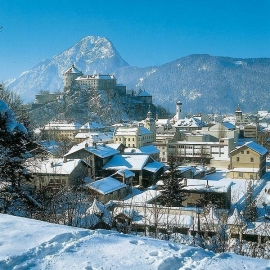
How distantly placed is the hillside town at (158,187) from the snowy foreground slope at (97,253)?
2340mm

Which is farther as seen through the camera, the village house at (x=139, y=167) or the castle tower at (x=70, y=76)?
the castle tower at (x=70, y=76)

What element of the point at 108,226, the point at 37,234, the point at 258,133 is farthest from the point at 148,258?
the point at 258,133

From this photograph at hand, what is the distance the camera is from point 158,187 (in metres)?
27.2

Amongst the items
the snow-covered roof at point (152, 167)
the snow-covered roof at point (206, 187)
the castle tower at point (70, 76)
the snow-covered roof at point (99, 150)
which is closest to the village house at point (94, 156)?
the snow-covered roof at point (99, 150)

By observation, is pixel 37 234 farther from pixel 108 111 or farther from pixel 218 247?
pixel 108 111

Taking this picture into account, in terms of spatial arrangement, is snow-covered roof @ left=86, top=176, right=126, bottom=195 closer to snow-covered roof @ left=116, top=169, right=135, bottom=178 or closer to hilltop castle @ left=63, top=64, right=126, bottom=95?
snow-covered roof @ left=116, top=169, right=135, bottom=178

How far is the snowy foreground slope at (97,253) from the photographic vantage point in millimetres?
3446

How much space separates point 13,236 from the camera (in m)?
4.13

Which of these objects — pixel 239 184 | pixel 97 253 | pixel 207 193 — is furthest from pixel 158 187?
pixel 97 253

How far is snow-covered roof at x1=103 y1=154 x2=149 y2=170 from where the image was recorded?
3369 centimetres

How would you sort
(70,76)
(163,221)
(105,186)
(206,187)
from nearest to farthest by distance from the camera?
(163,221), (206,187), (105,186), (70,76)

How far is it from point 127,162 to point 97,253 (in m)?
30.9

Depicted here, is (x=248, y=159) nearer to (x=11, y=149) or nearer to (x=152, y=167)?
(x=152, y=167)

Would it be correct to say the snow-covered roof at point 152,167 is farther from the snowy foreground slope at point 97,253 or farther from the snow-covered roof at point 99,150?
the snowy foreground slope at point 97,253
